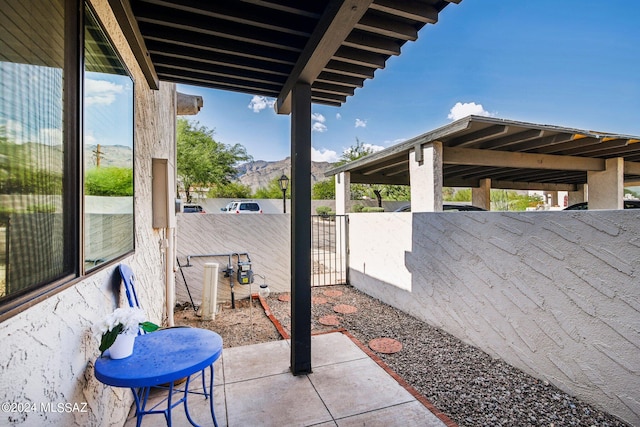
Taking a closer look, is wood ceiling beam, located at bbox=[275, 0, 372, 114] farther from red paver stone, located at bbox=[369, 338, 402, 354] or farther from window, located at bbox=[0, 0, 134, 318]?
red paver stone, located at bbox=[369, 338, 402, 354]

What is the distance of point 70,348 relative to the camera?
1271mm

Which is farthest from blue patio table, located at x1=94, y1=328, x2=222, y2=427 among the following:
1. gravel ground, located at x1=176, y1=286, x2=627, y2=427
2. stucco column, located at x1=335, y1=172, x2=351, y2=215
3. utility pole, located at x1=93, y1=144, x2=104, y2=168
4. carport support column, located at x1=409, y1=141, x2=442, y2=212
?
stucco column, located at x1=335, y1=172, x2=351, y2=215

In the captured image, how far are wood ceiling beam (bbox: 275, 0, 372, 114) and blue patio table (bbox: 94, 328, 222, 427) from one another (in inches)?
81.7

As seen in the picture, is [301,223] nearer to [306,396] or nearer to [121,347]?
[306,396]

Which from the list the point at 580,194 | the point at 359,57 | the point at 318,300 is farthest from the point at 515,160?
the point at 580,194

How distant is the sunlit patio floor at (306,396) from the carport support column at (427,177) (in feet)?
10.7

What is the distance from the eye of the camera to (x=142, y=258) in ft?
8.92

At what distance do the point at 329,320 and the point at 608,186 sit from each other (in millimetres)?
7895

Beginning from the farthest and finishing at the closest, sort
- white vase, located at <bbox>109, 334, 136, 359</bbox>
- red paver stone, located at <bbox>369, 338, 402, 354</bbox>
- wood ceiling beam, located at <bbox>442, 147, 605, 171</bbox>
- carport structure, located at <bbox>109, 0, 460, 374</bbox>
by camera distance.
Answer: wood ceiling beam, located at <bbox>442, 147, 605, 171</bbox>
red paver stone, located at <bbox>369, 338, 402, 354</bbox>
carport structure, located at <bbox>109, 0, 460, 374</bbox>
white vase, located at <bbox>109, 334, 136, 359</bbox>

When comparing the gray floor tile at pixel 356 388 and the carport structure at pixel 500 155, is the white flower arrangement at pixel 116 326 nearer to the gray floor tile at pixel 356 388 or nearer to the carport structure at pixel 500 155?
the gray floor tile at pixel 356 388

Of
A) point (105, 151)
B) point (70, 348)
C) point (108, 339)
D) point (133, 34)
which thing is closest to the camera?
point (70, 348)

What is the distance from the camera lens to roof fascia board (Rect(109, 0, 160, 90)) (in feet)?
5.70

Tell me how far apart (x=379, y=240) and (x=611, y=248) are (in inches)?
132

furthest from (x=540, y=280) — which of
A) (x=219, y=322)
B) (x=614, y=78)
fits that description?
(x=614, y=78)
